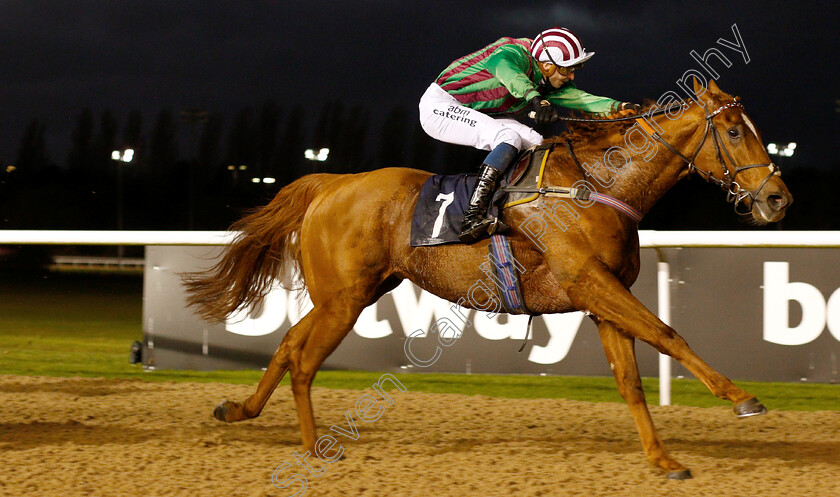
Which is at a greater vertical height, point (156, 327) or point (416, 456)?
point (156, 327)

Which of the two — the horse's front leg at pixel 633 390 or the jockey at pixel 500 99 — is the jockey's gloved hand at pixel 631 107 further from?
the horse's front leg at pixel 633 390

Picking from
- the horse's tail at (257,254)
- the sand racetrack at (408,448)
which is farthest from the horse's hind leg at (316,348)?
the horse's tail at (257,254)

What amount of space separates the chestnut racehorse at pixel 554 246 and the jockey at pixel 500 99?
18cm

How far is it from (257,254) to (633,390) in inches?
90.1

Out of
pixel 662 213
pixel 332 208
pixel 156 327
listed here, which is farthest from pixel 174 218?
pixel 332 208

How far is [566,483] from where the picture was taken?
357 centimetres

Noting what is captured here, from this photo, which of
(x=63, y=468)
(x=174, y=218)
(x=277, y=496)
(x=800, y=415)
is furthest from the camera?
(x=174, y=218)

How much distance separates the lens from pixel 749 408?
3.32 meters

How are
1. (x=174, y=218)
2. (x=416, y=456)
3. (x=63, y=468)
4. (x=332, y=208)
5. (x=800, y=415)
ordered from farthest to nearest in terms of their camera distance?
1. (x=174, y=218)
2. (x=800, y=415)
3. (x=332, y=208)
4. (x=416, y=456)
5. (x=63, y=468)

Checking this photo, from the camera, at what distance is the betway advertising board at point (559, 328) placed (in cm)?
562

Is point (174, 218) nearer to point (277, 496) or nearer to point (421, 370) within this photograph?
point (421, 370)

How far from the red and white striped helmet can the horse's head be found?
591mm

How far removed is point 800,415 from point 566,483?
7.38ft

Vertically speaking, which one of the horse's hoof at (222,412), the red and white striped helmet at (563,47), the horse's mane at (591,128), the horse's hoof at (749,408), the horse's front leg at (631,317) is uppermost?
the red and white striped helmet at (563,47)
